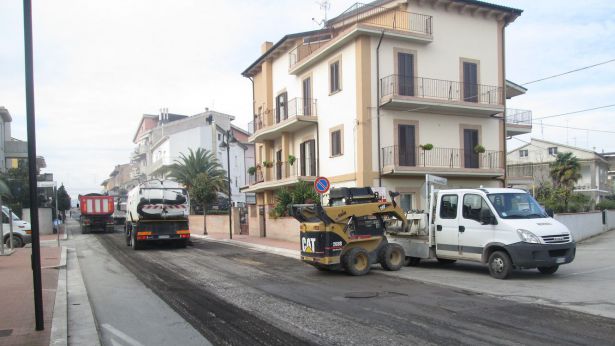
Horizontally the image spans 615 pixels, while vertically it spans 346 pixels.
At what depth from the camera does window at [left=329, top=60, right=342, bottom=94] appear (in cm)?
2428

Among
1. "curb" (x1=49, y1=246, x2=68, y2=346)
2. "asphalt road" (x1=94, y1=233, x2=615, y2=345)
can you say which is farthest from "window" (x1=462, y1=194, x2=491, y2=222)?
"curb" (x1=49, y1=246, x2=68, y2=346)

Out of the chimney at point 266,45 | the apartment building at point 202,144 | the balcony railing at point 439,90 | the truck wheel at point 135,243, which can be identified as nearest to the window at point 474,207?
the balcony railing at point 439,90

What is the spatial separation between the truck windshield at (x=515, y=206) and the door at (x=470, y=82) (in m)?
13.4

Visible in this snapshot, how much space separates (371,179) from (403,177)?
5.61 ft

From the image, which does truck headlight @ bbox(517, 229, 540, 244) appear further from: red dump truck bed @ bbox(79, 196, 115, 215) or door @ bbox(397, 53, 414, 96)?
red dump truck bed @ bbox(79, 196, 115, 215)

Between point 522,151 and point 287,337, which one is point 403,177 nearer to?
point 287,337

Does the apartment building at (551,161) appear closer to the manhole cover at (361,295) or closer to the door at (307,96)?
the door at (307,96)

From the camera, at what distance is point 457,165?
81.1ft

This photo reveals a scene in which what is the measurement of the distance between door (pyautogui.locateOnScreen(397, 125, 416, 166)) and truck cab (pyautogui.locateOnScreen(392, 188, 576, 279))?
9.30 meters

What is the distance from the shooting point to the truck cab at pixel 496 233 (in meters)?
11.6

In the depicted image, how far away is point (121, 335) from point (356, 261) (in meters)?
7.16

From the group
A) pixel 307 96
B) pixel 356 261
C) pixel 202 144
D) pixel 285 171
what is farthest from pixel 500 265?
pixel 202 144

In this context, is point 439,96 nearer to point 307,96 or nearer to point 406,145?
point 406,145

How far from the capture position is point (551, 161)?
171 feet
